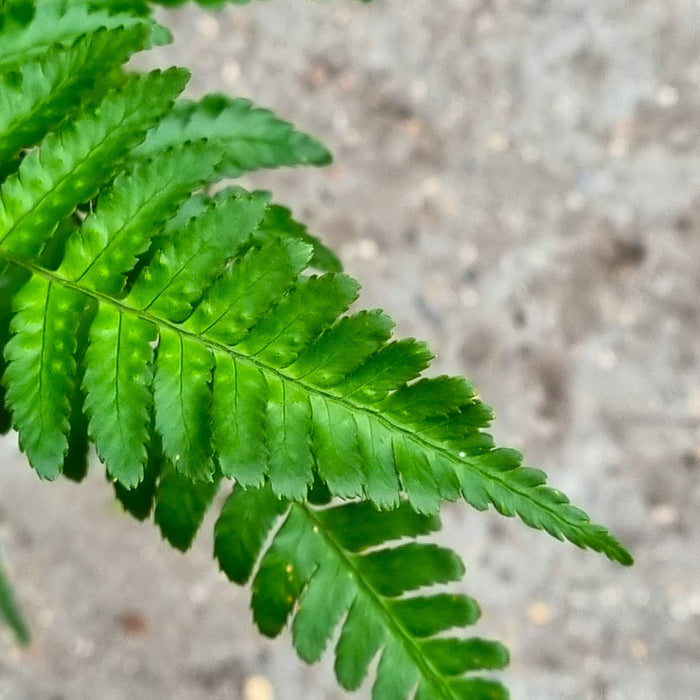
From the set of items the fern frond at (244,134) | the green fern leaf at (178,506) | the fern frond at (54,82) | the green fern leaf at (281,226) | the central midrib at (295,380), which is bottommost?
the green fern leaf at (178,506)

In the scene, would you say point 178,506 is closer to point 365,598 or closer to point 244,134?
point 365,598

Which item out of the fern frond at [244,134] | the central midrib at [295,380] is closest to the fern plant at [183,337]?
the central midrib at [295,380]

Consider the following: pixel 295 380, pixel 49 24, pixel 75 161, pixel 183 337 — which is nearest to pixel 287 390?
pixel 295 380

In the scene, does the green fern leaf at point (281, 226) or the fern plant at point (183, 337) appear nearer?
the fern plant at point (183, 337)

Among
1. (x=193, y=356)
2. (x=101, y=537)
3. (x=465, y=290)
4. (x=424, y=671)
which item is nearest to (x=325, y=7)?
(x=465, y=290)

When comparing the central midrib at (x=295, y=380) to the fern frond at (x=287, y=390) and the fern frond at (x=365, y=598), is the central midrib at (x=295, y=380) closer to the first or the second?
the fern frond at (x=287, y=390)

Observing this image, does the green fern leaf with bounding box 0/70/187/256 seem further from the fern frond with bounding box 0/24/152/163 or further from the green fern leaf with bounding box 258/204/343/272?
the green fern leaf with bounding box 258/204/343/272
